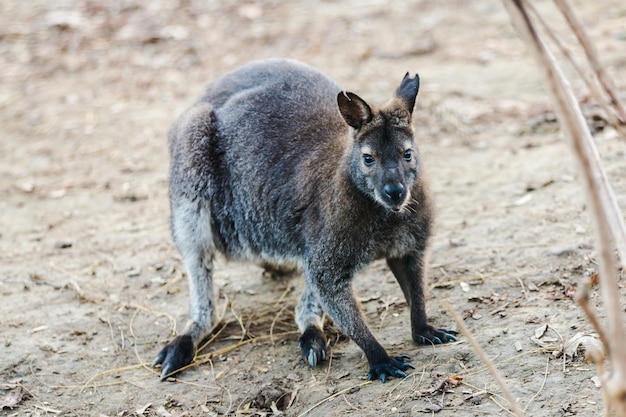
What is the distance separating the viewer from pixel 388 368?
4309mm

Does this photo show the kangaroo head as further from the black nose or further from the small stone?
the small stone

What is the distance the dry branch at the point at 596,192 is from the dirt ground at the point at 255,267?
1.88m

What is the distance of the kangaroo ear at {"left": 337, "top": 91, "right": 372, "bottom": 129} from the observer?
4.27m

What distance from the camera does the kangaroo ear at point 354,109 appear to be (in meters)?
4.27

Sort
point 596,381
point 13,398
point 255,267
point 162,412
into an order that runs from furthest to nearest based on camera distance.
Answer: point 255,267 < point 13,398 < point 162,412 < point 596,381

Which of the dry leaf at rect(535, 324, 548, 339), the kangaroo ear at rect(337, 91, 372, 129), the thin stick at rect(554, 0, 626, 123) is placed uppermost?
the thin stick at rect(554, 0, 626, 123)

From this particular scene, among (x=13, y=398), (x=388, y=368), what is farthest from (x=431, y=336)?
(x=13, y=398)

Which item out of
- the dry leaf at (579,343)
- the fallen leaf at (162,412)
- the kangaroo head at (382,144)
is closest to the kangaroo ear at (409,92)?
the kangaroo head at (382,144)

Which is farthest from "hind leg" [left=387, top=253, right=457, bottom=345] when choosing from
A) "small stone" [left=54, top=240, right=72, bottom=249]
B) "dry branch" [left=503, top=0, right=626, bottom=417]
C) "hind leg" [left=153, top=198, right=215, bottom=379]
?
"small stone" [left=54, top=240, right=72, bottom=249]

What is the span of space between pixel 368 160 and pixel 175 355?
5.67ft

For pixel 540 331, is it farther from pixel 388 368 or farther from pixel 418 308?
pixel 388 368

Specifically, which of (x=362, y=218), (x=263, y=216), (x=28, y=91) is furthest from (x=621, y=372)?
(x=28, y=91)

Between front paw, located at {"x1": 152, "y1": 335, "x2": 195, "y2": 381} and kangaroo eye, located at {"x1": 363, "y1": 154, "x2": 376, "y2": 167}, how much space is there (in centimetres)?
167

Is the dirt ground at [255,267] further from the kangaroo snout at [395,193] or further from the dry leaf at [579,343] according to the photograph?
the kangaroo snout at [395,193]
